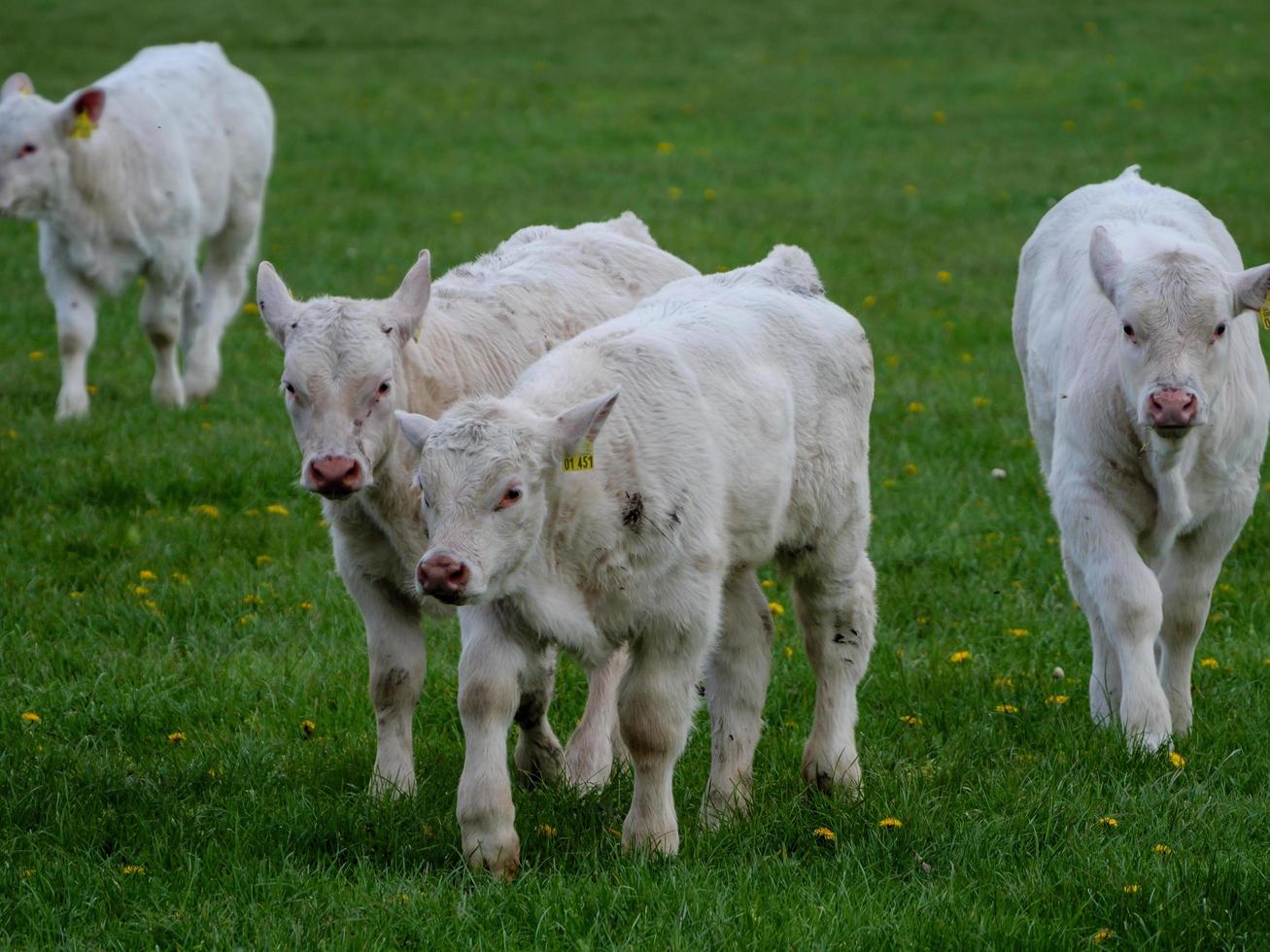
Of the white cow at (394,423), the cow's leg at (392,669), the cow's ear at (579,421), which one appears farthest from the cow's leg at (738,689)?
the cow's ear at (579,421)

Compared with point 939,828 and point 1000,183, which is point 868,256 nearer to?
point 1000,183

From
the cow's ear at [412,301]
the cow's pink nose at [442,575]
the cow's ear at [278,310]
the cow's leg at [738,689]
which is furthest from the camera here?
the cow's ear at [412,301]

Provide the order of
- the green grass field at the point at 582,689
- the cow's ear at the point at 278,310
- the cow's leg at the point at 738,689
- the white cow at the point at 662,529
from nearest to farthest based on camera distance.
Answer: the green grass field at the point at 582,689
the white cow at the point at 662,529
the cow's leg at the point at 738,689
the cow's ear at the point at 278,310

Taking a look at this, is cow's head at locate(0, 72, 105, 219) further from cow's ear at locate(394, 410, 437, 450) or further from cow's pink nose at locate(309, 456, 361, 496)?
cow's ear at locate(394, 410, 437, 450)

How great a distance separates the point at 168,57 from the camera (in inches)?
527

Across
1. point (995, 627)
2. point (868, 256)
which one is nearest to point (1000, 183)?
point (868, 256)

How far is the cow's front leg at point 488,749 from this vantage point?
4918 millimetres

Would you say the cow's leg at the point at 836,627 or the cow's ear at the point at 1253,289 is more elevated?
the cow's ear at the point at 1253,289

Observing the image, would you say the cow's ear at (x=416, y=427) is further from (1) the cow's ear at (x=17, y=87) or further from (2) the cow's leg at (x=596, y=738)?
(1) the cow's ear at (x=17, y=87)

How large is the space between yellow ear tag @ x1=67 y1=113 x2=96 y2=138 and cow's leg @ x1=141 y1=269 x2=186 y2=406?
1.00 m

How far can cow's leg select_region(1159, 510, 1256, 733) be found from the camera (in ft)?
21.5

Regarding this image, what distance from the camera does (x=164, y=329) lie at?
37.5 ft

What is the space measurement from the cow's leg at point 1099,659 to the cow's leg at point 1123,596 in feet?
0.06

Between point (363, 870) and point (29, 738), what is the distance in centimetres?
176
